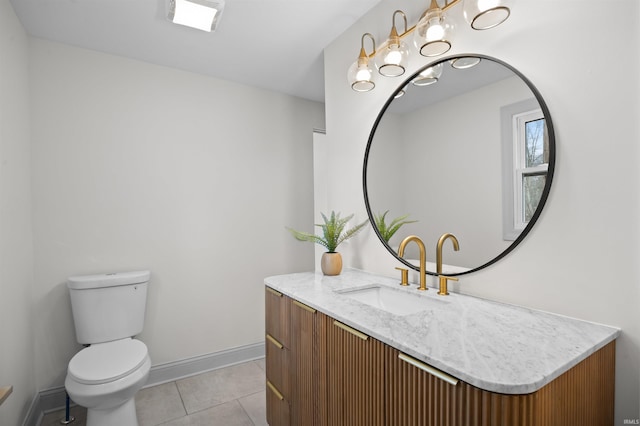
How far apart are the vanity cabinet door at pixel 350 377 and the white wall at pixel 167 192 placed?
1.75 m

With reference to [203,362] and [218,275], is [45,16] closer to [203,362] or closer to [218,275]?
[218,275]

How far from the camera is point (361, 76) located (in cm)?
180

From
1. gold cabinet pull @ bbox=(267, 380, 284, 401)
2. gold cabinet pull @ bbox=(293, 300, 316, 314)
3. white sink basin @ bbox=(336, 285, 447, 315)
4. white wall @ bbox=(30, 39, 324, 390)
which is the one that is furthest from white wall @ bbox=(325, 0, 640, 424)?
white wall @ bbox=(30, 39, 324, 390)

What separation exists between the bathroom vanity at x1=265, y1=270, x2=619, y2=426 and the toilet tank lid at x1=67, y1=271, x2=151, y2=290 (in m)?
1.29

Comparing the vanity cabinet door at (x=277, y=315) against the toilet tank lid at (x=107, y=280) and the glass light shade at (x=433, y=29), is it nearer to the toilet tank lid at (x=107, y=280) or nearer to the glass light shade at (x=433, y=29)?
the toilet tank lid at (x=107, y=280)

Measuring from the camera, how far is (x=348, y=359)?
1228 millimetres

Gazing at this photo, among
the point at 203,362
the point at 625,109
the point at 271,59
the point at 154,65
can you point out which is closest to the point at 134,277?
the point at 203,362

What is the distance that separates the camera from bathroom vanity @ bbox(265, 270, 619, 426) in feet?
2.57

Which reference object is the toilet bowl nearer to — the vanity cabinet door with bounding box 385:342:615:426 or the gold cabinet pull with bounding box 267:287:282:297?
the gold cabinet pull with bounding box 267:287:282:297

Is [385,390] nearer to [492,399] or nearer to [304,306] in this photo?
[492,399]

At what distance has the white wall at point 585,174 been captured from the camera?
1007 mm

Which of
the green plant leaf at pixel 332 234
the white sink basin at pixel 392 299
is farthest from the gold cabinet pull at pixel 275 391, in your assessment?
the green plant leaf at pixel 332 234

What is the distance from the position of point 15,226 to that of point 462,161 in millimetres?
2471

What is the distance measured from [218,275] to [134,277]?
0.70 m
